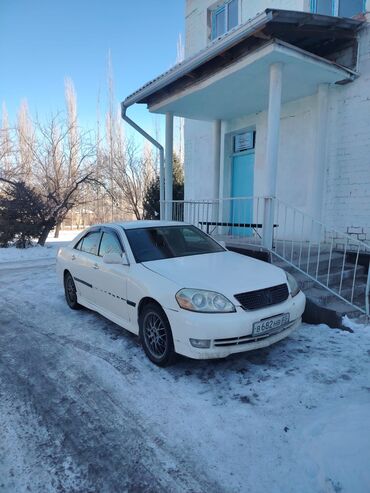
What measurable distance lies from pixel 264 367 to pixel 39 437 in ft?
6.90

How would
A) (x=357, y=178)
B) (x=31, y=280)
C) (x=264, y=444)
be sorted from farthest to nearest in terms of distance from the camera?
(x=31, y=280), (x=357, y=178), (x=264, y=444)

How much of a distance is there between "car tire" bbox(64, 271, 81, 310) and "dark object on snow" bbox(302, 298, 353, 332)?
138 inches

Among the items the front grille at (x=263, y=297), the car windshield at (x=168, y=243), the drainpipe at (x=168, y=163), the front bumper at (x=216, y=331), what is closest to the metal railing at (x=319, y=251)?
the drainpipe at (x=168, y=163)

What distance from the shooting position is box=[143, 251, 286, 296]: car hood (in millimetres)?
3334

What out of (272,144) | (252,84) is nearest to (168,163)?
(252,84)

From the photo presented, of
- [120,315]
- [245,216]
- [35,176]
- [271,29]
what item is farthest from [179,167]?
[120,315]

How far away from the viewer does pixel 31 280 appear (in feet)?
26.0

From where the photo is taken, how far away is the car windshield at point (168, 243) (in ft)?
13.6

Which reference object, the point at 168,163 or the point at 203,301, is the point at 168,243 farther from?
the point at 168,163

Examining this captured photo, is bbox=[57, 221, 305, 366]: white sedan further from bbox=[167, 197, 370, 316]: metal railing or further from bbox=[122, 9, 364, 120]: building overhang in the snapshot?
bbox=[122, 9, 364, 120]: building overhang

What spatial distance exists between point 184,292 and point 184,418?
108cm

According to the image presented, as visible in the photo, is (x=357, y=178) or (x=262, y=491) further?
(x=357, y=178)

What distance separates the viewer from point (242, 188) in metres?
9.26

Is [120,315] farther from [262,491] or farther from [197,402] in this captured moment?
[262,491]
